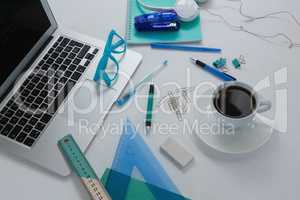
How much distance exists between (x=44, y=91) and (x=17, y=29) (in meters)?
0.14

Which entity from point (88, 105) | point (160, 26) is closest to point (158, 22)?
point (160, 26)

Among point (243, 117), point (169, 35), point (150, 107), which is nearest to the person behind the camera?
point (243, 117)

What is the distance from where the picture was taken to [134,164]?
662 millimetres

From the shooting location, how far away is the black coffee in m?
0.62

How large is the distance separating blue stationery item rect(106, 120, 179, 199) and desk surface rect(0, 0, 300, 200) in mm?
14

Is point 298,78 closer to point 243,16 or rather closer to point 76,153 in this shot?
point 243,16

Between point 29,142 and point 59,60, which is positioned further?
point 59,60

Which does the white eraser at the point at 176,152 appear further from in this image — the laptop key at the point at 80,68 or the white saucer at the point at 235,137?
the laptop key at the point at 80,68

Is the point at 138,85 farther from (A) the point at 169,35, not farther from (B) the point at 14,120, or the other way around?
(B) the point at 14,120

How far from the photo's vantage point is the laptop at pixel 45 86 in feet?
2.24

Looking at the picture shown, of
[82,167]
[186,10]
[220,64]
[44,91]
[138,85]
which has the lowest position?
[82,167]

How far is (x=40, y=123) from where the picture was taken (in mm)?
698

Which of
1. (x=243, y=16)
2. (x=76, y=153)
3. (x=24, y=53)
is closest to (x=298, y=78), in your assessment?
(x=243, y=16)

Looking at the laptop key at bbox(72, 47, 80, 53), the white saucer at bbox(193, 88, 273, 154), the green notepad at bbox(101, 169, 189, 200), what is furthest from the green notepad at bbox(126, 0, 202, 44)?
the green notepad at bbox(101, 169, 189, 200)
